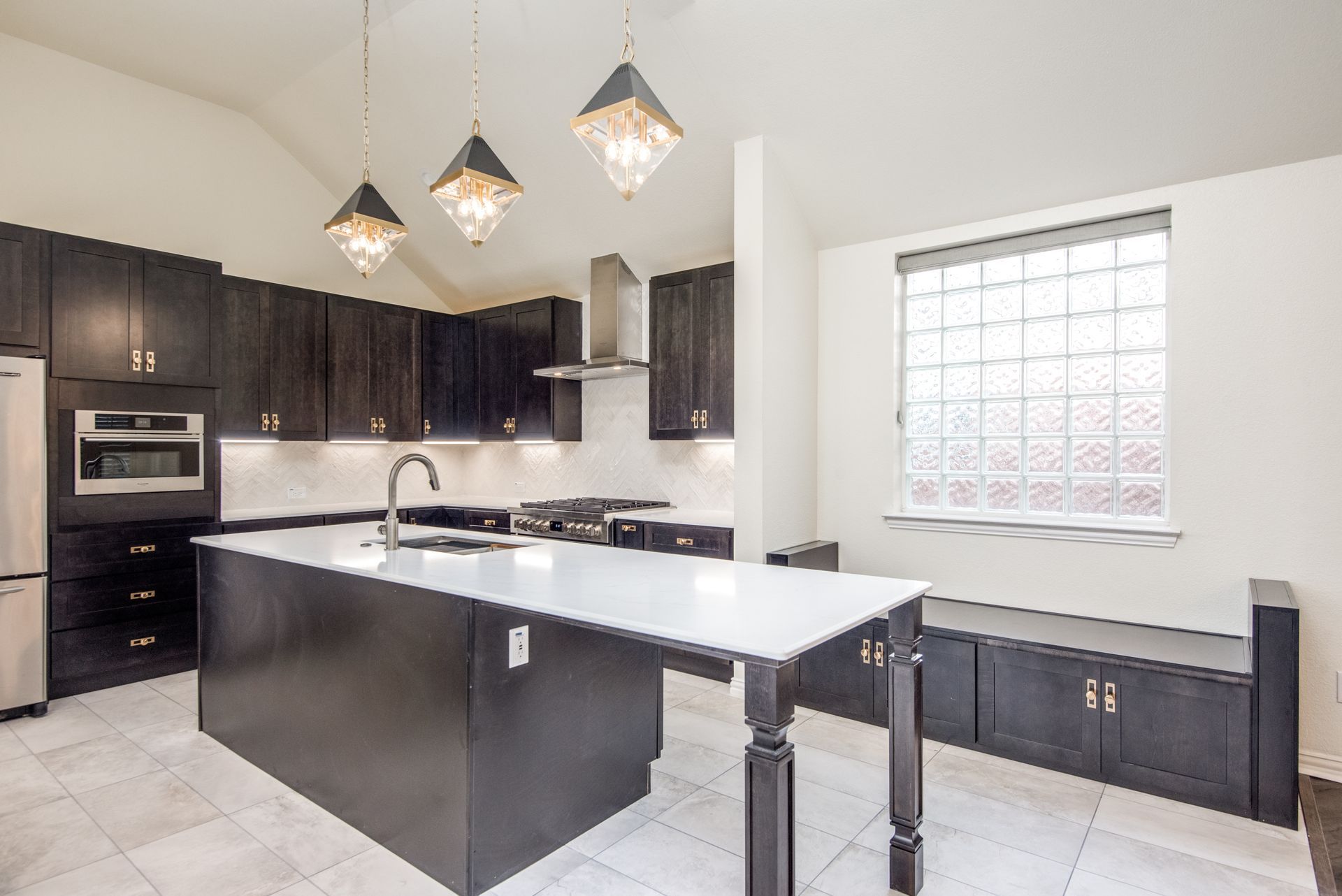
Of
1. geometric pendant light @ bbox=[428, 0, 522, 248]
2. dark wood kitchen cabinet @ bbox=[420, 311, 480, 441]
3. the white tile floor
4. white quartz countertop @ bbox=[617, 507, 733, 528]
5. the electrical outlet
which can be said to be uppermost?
geometric pendant light @ bbox=[428, 0, 522, 248]

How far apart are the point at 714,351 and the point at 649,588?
7.85ft

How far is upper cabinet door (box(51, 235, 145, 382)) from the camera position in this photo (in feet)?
12.1

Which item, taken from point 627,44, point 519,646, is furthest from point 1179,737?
point 627,44

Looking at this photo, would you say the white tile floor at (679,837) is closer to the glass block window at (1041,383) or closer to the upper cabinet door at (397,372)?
the glass block window at (1041,383)

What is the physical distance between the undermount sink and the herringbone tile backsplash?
2.04m

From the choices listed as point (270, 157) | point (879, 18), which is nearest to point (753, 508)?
point (879, 18)

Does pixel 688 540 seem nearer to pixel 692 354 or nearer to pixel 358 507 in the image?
pixel 692 354

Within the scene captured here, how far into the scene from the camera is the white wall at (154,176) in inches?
155

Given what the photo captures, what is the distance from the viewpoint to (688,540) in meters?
4.09

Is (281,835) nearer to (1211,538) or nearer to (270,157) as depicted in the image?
(1211,538)

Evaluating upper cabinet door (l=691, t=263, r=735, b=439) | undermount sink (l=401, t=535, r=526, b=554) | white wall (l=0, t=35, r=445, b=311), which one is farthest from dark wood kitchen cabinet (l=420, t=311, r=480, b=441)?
undermount sink (l=401, t=535, r=526, b=554)

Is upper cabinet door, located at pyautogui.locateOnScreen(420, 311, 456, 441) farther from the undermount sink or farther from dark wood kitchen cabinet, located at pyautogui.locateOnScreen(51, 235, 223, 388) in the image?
the undermount sink

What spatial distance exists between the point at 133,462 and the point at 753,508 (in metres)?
3.52

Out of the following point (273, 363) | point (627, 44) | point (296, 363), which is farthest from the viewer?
point (296, 363)
